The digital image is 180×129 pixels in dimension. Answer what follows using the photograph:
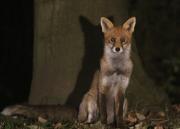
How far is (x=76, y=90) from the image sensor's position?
8.38 meters

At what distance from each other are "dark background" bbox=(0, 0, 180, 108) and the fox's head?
216 inches

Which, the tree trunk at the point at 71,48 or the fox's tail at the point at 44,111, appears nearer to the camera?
the fox's tail at the point at 44,111

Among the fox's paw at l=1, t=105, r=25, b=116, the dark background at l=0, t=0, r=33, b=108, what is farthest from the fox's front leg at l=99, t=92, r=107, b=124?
the dark background at l=0, t=0, r=33, b=108

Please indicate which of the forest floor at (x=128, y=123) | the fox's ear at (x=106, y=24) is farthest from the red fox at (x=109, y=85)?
the forest floor at (x=128, y=123)

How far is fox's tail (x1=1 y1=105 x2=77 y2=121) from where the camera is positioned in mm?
7848

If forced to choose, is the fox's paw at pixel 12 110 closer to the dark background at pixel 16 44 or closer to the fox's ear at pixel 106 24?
the fox's ear at pixel 106 24

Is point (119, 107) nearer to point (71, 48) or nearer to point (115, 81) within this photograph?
point (115, 81)

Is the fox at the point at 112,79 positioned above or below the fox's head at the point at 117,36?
below

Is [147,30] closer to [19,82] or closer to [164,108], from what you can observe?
[19,82]

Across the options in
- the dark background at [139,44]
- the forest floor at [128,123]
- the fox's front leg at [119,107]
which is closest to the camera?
the forest floor at [128,123]

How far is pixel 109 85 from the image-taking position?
7453 millimetres

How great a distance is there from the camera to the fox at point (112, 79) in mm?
7266

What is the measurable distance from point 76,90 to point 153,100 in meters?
1.21

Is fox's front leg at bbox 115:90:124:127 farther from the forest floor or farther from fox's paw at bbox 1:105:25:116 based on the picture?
fox's paw at bbox 1:105:25:116
